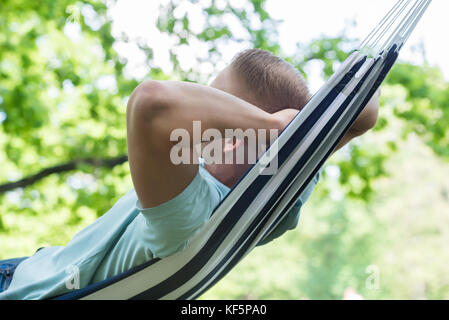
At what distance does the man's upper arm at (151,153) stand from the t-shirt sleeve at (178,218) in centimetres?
2

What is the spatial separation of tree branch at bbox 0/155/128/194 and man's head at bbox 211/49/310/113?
3716mm

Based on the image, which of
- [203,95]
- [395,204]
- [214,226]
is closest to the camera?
[203,95]

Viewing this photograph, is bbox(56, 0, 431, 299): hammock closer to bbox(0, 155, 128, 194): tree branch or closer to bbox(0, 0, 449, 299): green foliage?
bbox(0, 0, 449, 299): green foliage

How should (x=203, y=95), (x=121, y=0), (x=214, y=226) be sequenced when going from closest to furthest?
(x=203, y=95)
(x=214, y=226)
(x=121, y=0)

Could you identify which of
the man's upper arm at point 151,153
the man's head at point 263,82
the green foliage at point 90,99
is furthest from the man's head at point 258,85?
the green foliage at point 90,99

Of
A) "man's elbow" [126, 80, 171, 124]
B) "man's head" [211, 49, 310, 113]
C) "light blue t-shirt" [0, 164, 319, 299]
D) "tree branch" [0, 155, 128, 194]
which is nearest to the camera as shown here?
"man's elbow" [126, 80, 171, 124]

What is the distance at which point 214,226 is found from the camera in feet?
3.17

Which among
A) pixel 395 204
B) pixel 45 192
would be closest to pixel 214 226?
pixel 45 192

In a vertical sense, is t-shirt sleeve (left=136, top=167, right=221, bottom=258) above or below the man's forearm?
below

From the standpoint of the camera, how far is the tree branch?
15.8 feet

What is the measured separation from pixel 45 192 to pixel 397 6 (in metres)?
4.85

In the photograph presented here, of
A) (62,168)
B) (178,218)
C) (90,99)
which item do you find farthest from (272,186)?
(62,168)

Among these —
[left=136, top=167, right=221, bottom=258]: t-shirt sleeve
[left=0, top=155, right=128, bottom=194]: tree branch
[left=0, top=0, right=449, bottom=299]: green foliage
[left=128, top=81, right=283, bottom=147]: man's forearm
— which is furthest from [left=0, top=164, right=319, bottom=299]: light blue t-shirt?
[left=0, top=155, right=128, bottom=194]: tree branch
